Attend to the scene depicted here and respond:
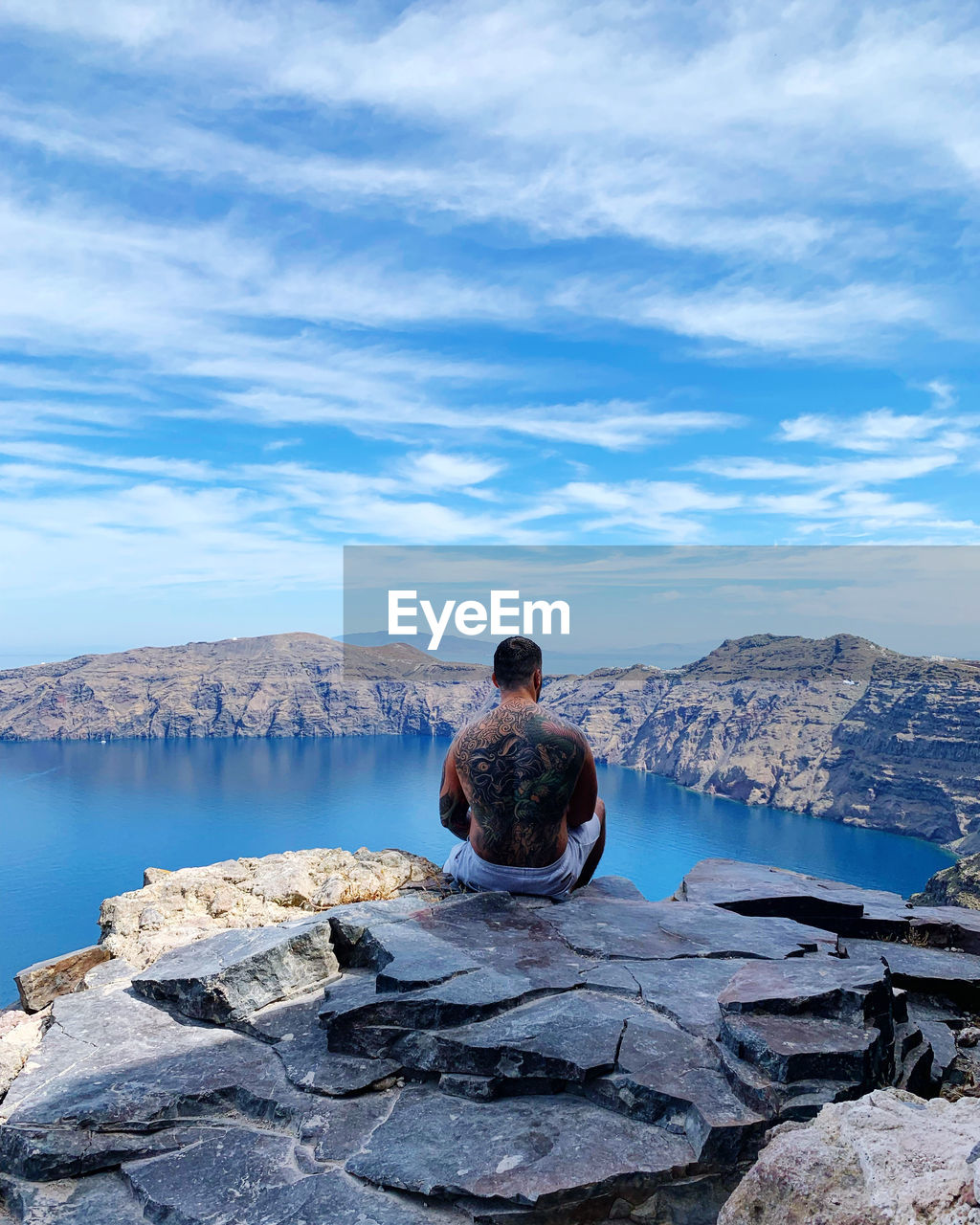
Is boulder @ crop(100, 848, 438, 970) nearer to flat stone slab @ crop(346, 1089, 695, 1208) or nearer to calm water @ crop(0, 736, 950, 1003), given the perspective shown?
flat stone slab @ crop(346, 1089, 695, 1208)

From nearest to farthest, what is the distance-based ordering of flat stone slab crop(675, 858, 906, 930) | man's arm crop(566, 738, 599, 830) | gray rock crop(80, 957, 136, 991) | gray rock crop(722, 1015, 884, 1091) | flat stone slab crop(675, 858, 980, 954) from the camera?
1. gray rock crop(722, 1015, 884, 1091)
2. gray rock crop(80, 957, 136, 991)
3. man's arm crop(566, 738, 599, 830)
4. flat stone slab crop(675, 858, 980, 954)
5. flat stone slab crop(675, 858, 906, 930)

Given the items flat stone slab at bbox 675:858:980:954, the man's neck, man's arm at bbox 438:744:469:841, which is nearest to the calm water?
Result: flat stone slab at bbox 675:858:980:954

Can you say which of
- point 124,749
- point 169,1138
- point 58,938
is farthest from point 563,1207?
point 124,749

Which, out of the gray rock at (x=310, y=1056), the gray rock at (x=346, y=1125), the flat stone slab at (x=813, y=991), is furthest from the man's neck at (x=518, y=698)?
the gray rock at (x=346, y=1125)

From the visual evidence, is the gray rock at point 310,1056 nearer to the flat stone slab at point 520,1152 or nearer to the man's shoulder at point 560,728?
the flat stone slab at point 520,1152

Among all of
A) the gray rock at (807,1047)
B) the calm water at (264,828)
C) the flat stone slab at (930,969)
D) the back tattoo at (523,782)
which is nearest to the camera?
the gray rock at (807,1047)

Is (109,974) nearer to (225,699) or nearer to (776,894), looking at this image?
(776,894)
